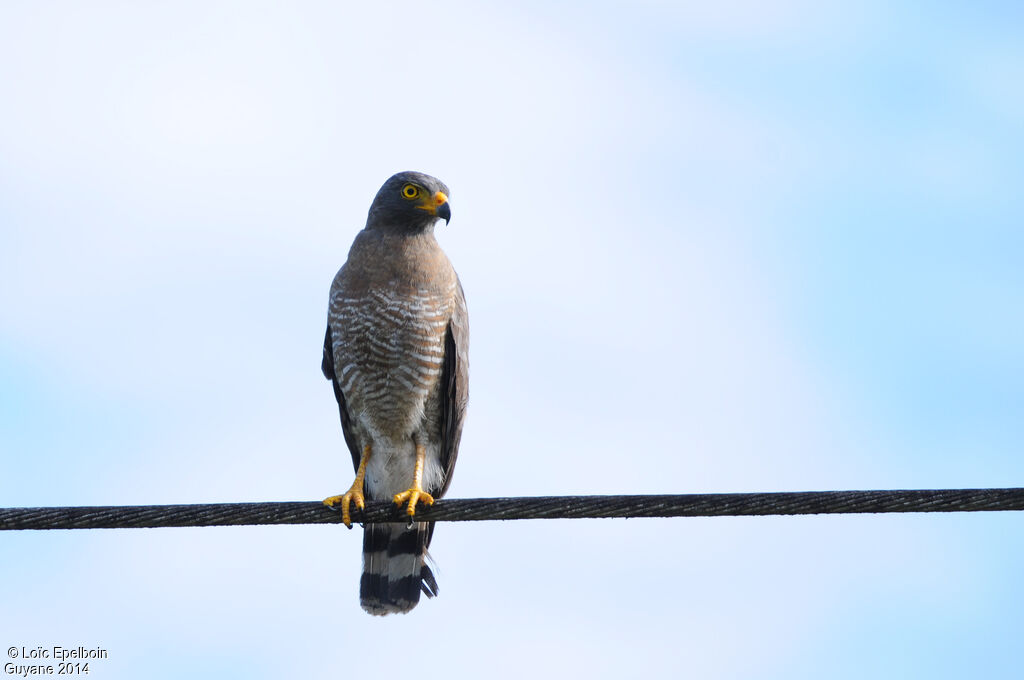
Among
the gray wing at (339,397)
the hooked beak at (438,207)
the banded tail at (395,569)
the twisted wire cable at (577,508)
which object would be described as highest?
the hooked beak at (438,207)

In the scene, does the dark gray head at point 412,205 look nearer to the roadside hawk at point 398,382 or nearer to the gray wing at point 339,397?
the roadside hawk at point 398,382

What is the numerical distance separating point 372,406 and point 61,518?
2970mm

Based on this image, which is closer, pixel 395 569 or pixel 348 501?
pixel 348 501

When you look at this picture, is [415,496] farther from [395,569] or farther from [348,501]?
[395,569]

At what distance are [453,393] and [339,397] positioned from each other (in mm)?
793

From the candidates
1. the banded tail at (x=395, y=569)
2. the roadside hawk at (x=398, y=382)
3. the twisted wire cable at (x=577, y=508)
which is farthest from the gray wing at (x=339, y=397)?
the twisted wire cable at (x=577, y=508)

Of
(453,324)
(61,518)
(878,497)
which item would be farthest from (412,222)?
(878,497)

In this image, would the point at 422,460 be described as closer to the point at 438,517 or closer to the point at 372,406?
the point at 372,406

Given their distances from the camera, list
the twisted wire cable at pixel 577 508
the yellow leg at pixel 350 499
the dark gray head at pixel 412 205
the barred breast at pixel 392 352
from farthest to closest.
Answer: the dark gray head at pixel 412 205 → the barred breast at pixel 392 352 → the yellow leg at pixel 350 499 → the twisted wire cable at pixel 577 508

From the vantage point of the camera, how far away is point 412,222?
26.3 feet

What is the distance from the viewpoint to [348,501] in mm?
6547

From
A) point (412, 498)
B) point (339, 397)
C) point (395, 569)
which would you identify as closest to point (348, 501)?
point (412, 498)

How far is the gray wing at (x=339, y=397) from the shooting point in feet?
25.7

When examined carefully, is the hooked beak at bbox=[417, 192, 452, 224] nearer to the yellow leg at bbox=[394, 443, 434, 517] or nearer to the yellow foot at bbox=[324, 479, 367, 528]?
the yellow leg at bbox=[394, 443, 434, 517]
